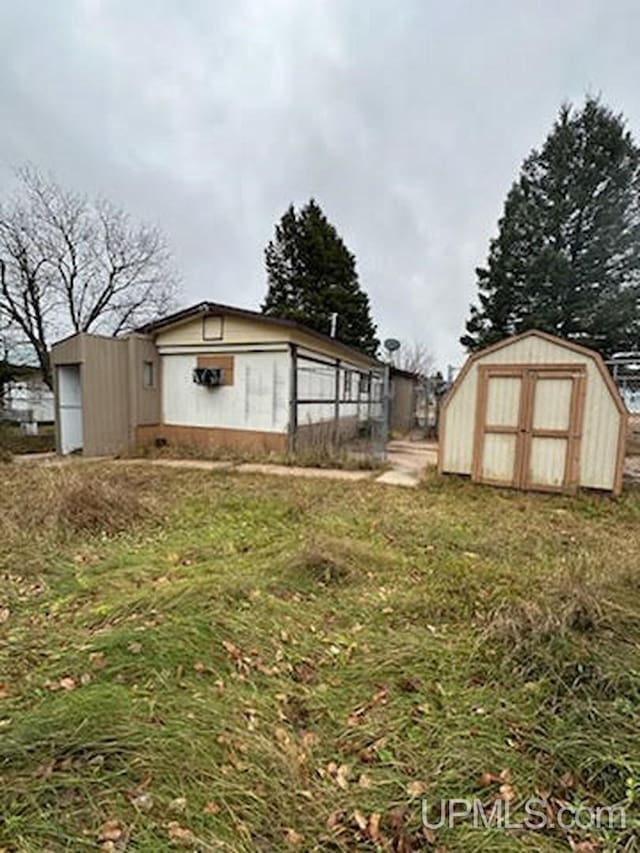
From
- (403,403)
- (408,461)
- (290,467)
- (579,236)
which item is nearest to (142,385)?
(290,467)

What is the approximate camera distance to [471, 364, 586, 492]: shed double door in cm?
667

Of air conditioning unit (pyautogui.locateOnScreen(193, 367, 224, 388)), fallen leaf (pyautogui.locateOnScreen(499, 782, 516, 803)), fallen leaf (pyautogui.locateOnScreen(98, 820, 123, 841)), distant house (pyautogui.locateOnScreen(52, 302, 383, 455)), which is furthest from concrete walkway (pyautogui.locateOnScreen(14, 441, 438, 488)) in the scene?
fallen leaf (pyautogui.locateOnScreen(98, 820, 123, 841))

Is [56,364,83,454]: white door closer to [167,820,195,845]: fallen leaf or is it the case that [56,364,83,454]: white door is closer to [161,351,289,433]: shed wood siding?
[161,351,289,433]: shed wood siding

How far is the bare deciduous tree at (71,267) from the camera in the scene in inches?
582

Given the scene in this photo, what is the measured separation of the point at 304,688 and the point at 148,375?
10.4 metres

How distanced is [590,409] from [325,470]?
474cm

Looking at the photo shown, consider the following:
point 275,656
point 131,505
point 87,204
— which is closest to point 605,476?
point 275,656

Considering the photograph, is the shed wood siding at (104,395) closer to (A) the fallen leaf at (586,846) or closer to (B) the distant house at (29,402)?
(B) the distant house at (29,402)

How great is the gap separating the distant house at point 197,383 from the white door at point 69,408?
22 millimetres

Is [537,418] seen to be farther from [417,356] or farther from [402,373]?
[417,356]

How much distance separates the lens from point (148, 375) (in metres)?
11.4

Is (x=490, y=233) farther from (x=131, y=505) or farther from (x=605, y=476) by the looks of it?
(x=131, y=505)

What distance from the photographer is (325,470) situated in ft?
29.4

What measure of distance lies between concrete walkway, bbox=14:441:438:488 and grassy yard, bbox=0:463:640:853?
3.59 m
